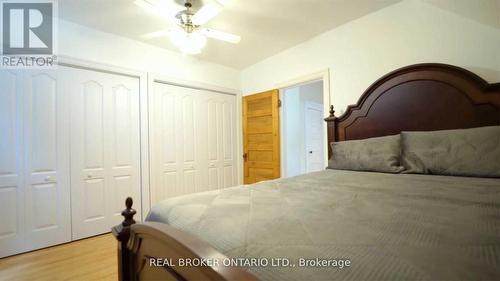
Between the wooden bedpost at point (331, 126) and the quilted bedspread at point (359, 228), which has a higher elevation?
the wooden bedpost at point (331, 126)

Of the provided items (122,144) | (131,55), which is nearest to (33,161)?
(122,144)

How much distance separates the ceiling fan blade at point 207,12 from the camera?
1.62m

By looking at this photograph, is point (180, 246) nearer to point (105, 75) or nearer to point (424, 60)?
point (424, 60)

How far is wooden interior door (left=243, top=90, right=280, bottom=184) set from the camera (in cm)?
331

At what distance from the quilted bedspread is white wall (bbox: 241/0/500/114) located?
3.95ft

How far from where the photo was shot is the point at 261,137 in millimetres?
3547

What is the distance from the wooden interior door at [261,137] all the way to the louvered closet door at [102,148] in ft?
5.48

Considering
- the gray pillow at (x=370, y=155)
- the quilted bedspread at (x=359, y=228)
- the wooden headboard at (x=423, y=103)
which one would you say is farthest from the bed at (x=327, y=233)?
the wooden headboard at (x=423, y=103)

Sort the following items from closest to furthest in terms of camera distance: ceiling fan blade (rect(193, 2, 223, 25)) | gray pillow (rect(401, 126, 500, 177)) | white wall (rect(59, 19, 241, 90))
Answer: gray pillow (rect(401, 126, 500, 177)), ceiling fan blade (rect(193, 2, 223, 25)), white wall (rect(59, 19, 241, 90))

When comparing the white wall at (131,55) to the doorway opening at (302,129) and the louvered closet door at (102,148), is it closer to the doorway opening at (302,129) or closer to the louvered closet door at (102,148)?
the louvered closet door at (102,148)

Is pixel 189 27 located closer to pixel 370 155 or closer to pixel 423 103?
pixel 370 155

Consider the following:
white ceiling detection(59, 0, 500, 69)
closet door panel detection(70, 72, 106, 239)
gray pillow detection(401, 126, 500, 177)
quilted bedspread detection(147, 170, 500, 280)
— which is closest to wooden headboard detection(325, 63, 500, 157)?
gray pillow detection(401, 126, 500, 177)

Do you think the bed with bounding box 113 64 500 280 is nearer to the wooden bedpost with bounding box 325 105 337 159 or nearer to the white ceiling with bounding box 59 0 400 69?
the wooden bedpost with bounding box 325 105 337 159

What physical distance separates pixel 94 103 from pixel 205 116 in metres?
1.42
